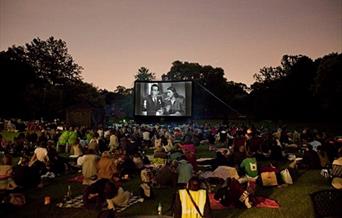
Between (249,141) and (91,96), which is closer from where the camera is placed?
Result: (249,141)

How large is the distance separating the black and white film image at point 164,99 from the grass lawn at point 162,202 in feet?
68.7

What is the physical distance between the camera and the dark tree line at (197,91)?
41341 millimetres

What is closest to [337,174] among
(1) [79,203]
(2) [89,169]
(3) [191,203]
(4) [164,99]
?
(3) [191,203]

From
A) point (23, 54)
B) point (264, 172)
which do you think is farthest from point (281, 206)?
point (23, 54)

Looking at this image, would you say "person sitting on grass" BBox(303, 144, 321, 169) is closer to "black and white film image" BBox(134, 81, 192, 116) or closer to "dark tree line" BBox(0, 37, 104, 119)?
"black and white film image" BBox(134, 81, 192, 116)

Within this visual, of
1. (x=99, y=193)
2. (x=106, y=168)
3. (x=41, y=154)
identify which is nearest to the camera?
(x=99, y=193)

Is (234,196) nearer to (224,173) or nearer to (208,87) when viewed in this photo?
(224,173)

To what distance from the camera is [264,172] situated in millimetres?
12938

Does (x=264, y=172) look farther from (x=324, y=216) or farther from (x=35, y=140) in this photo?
(x=35, y=140)

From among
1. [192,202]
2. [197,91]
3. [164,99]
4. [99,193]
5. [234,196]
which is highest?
[197,91]

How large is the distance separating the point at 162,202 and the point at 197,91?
53.7m

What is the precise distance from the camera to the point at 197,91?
211 feet

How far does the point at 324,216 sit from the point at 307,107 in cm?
4444

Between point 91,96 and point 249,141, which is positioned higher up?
point 91,96
